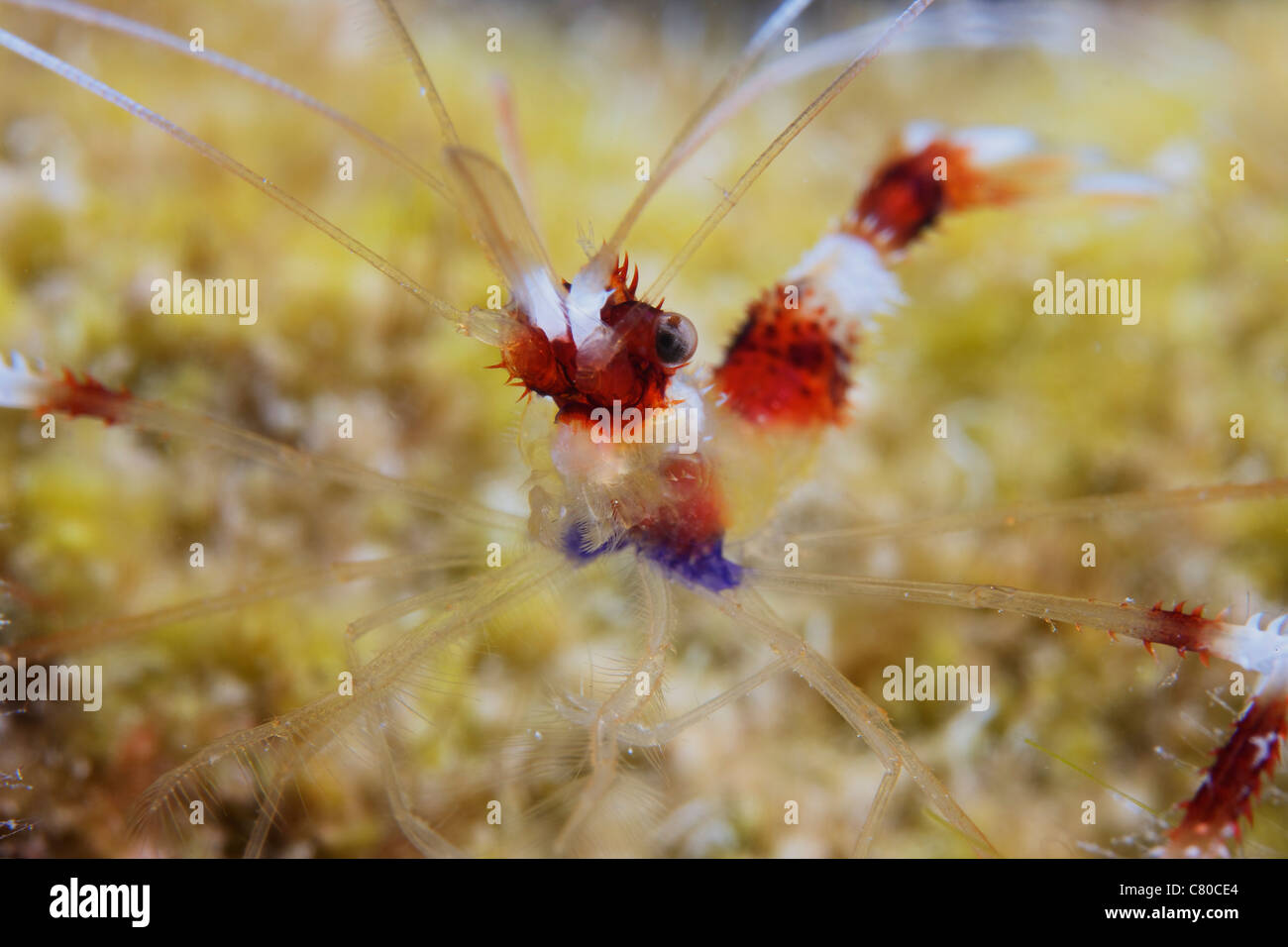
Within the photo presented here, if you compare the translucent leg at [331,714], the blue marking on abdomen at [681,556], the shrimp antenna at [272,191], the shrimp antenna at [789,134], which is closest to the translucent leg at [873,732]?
the blue marking on abdomen at [681,556]

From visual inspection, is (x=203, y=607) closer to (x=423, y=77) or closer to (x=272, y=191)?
(x=272, y=191)

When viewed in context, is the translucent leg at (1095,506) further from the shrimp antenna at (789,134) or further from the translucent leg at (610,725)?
the shrimp antenna at (789,134)

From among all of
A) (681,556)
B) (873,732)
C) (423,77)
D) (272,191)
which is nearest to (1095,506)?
(873,732)

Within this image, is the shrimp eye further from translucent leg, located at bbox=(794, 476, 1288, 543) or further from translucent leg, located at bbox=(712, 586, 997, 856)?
translucent leg, located at bbox=(794, 476, 1288, 543)

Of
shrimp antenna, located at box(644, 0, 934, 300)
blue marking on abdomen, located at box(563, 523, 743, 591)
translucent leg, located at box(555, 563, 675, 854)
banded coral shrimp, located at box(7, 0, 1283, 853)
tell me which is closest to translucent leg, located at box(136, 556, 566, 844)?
banded coral shrimp, located at box(7, 0, 1283, 853)
